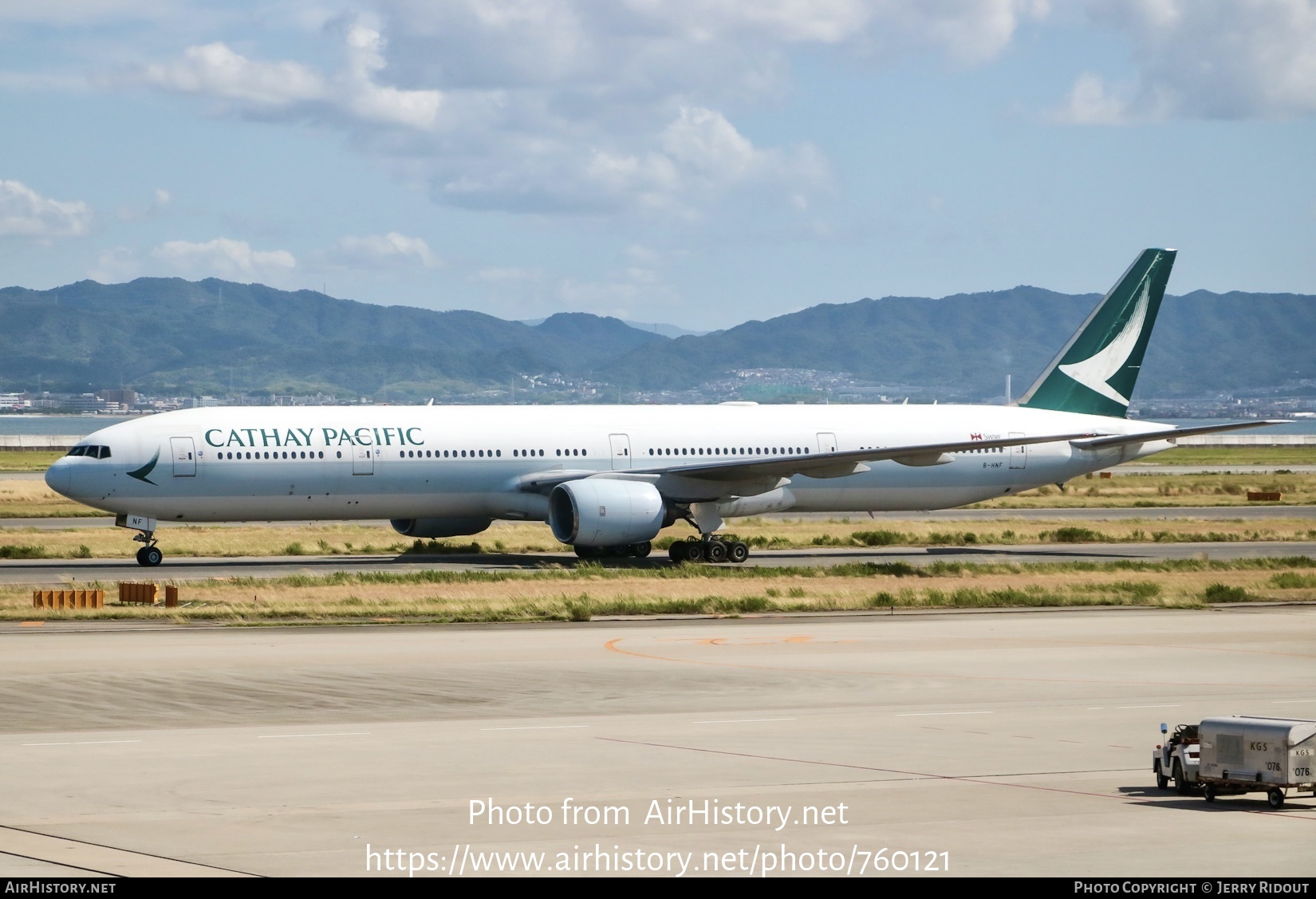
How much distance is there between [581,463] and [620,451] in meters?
1.25

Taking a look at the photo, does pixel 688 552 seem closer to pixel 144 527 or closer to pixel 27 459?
pixel 144 527

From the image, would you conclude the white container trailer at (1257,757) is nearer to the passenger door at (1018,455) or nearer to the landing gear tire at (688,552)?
the landing gear tire at (688,552)

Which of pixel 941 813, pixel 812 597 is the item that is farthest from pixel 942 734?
pixel 812 597

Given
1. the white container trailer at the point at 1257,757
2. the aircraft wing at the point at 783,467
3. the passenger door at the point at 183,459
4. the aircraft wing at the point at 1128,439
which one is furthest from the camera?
the aircraft wing at the point at 1128,439

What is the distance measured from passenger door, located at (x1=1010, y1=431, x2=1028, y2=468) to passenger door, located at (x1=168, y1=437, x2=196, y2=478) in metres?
25.9

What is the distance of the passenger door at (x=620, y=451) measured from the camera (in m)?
50.8

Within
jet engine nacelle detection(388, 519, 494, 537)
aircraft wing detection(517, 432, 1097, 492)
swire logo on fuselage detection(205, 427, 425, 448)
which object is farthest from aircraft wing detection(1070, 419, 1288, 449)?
swire logo on fuselage detection(205, 427, 425, 448)

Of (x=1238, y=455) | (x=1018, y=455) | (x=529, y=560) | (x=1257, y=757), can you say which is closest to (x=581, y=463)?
(x=529, y=560)

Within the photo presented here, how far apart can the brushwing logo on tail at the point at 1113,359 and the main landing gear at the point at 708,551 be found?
54.3 ft

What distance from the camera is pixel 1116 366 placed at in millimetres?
60438

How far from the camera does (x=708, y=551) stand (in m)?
49.3

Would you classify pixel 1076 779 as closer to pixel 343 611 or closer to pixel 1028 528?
pixel 343 611

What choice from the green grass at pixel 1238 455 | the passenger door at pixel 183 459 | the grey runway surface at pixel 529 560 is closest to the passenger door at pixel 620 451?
the grey runway surface at pixel 529 560

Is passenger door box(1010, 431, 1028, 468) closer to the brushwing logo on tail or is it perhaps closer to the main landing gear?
the brushwing logo on tail
